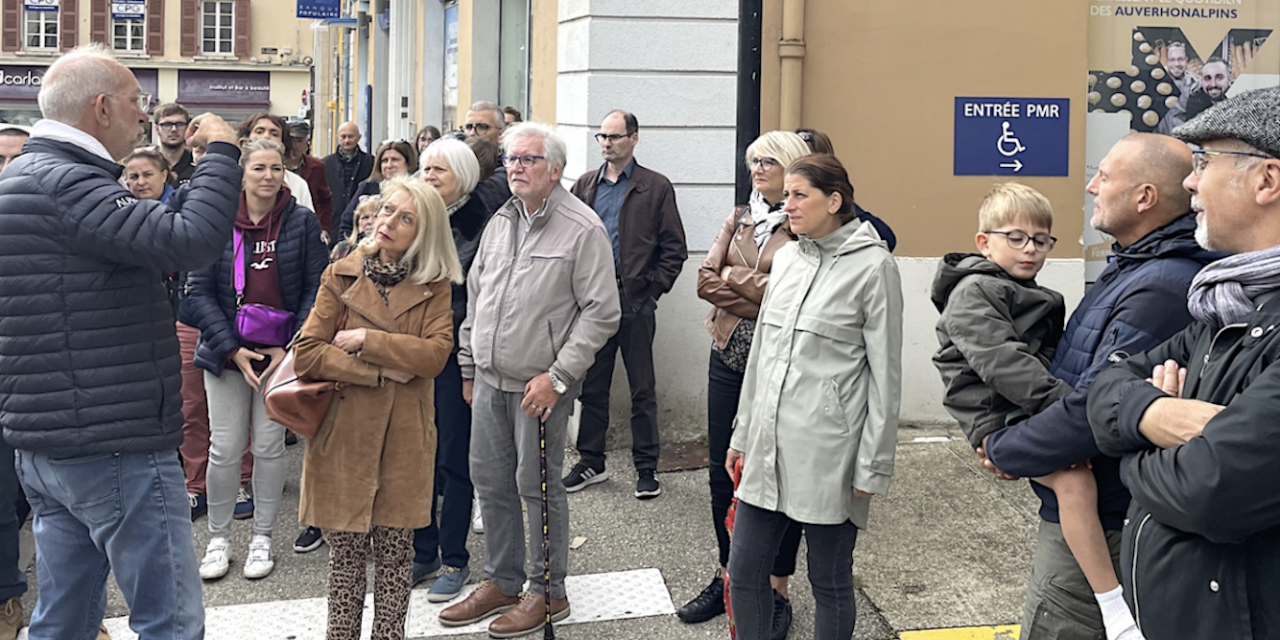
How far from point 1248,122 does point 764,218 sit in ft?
8.82

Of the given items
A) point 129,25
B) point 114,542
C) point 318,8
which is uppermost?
point 129,25

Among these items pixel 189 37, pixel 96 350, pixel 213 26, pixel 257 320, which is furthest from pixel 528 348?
pixel 213 26

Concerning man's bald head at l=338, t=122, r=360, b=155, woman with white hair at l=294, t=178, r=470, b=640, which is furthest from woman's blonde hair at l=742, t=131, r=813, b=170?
man's bald head at l=338, t=122, r=360, b=155

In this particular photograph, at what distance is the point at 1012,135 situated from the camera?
7344 mm

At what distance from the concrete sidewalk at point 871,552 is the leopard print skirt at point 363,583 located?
20.5 inches

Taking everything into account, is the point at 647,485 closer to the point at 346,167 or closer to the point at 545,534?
the point at 545,534

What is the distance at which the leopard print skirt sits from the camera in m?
4.34

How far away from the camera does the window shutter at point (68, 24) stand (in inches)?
1731

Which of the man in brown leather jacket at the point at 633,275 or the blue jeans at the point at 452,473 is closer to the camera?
the blue jeans at the point at 452,473

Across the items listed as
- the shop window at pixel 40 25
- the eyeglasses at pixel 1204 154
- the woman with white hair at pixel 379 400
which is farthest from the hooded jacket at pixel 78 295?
the shop window at pixel 40 25

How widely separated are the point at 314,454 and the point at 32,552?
2285 millimetres

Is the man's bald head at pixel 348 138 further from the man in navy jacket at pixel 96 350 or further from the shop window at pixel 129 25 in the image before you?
the shop window at pixel 129 25

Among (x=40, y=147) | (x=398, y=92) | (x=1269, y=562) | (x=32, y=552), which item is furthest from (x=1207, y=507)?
(x=398, y=92)

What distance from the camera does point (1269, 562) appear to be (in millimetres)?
2096
